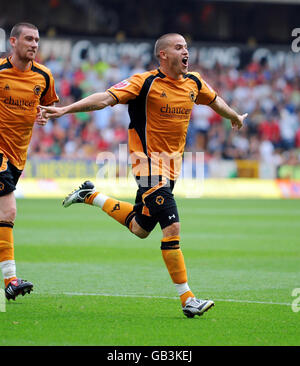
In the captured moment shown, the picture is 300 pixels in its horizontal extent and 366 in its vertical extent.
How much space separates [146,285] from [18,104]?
8.61 ft

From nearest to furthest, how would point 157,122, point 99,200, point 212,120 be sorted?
point 157,122
point 99,200
point 212,120

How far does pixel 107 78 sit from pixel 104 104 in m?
22.1

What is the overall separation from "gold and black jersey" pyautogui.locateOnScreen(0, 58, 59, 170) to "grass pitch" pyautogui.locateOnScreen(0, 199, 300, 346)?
154 cm

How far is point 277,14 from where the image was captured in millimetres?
35375

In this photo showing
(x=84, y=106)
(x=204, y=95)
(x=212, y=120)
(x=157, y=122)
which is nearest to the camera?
(x=84, y=106)

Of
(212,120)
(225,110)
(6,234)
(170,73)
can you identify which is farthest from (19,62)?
(212,120)

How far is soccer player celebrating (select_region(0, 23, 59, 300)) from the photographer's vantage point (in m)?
7.54

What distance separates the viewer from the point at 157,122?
23.9 ft

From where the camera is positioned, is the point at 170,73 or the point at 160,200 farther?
the point at 170,73

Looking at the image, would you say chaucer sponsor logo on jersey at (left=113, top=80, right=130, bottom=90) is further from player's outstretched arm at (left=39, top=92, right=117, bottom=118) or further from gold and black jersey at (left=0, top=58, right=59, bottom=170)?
gold and black jersey at (left=0, top=58, right=59, bottom=170)

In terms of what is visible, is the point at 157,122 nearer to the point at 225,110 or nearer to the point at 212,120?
the point at 225,110

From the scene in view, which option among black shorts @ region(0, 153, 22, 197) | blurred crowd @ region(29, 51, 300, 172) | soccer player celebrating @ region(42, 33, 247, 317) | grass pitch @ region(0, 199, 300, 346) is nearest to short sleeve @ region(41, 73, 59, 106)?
black shorts @ region(0, 153, 22, 197)
